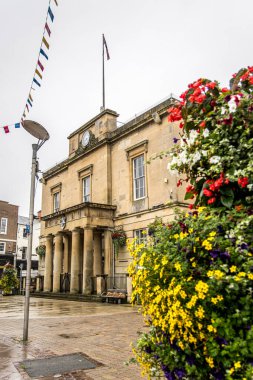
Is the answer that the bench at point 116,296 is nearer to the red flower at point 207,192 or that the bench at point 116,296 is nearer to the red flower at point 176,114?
the red flower at point 176,114

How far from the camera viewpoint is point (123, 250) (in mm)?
20062

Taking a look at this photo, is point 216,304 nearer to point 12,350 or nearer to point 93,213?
point 12,350

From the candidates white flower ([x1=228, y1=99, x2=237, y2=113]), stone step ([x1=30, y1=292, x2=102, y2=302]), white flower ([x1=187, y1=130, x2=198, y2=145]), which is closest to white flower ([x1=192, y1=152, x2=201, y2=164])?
white flower ([x1=187, y1=130, x2=198, y2=145])

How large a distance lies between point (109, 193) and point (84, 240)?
12.3 ft

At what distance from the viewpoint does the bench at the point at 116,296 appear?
55.4 ft

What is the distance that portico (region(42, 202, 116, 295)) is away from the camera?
1992 cm

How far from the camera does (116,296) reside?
17000mm

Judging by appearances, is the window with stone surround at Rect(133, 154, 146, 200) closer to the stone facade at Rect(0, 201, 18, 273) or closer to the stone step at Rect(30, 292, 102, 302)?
the stone step at Rect(30, 292, 102, 302)

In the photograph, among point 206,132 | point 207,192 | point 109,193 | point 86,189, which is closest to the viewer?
point 207,192

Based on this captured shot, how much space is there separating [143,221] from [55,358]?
13.6 metres

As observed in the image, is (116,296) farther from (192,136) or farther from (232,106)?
(232,106)

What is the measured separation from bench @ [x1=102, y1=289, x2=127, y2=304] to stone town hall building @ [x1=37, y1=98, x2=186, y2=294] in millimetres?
1336

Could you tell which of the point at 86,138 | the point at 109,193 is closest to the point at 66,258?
the point at 109,193

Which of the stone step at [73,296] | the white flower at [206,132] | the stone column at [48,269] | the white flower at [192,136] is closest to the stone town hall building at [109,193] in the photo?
the stone column at [48,269]
